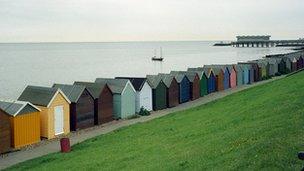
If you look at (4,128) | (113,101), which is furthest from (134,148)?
(113,101)

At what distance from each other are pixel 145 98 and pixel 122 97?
3.85m

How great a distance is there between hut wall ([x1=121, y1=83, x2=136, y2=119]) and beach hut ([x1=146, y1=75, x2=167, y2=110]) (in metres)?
3.24

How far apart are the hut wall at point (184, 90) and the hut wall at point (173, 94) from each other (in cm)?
99

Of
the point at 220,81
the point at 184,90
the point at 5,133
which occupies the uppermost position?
the point at 220,81

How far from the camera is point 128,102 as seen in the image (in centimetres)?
3869

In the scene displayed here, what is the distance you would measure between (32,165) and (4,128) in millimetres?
5102

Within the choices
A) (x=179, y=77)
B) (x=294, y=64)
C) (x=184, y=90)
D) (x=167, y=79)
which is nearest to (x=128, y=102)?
(x=167, y=79)

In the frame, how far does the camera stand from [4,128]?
26281 millimetres

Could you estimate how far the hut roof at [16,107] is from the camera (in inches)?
1082

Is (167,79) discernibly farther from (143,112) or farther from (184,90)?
(143,112)

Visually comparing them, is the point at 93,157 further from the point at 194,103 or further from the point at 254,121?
the point at 194,103

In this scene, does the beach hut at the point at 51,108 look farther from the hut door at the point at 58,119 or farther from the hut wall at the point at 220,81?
the hut wall at the point at 220,81

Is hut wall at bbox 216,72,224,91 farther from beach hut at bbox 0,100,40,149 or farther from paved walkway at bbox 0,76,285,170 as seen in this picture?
beach hut at bbox 0,100,40,149

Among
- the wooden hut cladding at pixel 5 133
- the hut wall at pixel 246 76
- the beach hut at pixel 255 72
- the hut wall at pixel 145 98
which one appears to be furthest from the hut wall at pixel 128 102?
the beach hut at pixel 255 72
